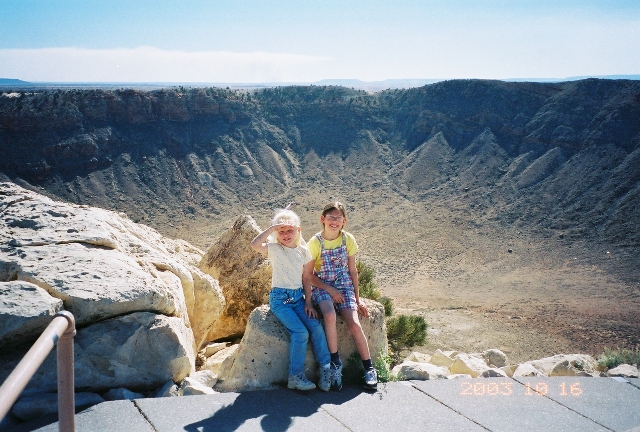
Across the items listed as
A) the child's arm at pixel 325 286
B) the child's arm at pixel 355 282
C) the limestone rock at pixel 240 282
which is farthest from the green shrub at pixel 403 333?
the child's arm at pixel 325 286

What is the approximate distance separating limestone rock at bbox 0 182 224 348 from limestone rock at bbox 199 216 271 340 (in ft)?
3.21

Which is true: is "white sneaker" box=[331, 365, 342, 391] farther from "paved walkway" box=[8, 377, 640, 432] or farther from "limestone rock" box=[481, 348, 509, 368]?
"limestone rock" box=[481, 348, 509, 368]

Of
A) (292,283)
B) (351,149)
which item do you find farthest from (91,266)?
(351,149)

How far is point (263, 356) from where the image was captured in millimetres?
4848

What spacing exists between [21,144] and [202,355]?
32394 millimetres

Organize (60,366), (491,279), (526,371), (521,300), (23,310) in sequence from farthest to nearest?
(491,279)
(521,300)
(526,371)
(23,310)
(60,366)

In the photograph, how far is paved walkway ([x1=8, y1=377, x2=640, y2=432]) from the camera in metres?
3.95

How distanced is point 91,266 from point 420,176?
3730 cm

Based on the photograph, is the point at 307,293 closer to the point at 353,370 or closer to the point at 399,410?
the point at 353,370

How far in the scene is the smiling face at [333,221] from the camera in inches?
Answer: 207

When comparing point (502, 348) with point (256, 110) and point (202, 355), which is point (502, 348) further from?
point (256, 110)

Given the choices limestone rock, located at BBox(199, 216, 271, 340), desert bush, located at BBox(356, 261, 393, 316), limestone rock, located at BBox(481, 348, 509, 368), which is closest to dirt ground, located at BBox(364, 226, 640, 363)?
desert bush, located at BBox(356, 261, 393, 316)

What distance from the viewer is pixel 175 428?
3.83 meters
